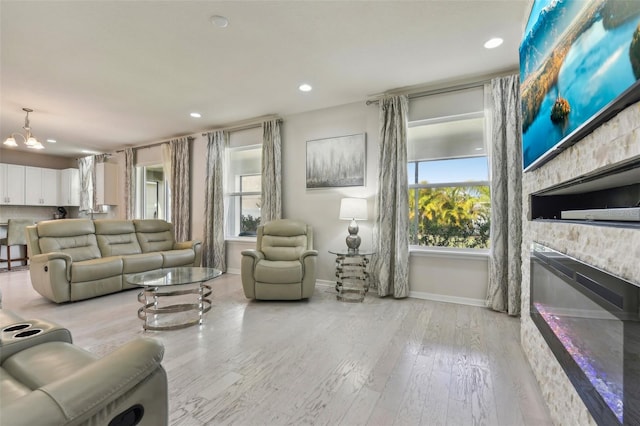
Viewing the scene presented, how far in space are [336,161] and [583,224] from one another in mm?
3218

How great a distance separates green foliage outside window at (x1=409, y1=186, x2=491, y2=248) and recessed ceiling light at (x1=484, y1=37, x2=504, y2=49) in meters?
1.48

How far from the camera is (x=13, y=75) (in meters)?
3.15

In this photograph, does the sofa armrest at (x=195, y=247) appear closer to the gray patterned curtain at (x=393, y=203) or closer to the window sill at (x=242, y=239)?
the window sill at (x=242, y=239)

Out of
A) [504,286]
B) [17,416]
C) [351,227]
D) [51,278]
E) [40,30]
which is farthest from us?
[351,227]

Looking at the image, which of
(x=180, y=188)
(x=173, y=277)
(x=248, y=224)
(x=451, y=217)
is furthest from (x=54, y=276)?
(x=451, y=217)

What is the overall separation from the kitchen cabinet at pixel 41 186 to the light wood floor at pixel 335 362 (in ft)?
15.6

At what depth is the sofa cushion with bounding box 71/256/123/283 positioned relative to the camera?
3.44 m

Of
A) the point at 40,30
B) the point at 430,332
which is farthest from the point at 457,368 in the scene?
the point at 40,30

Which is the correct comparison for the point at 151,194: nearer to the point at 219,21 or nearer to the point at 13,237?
the point at 13,237

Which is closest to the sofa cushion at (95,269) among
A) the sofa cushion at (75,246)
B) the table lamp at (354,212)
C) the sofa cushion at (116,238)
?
the sofa cushion at (75,246)

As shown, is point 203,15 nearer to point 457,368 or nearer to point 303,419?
point 303,419

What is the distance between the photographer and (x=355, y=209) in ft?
11.9

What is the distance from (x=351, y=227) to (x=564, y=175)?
8.31 ft

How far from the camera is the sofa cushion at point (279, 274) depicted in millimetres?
3340
